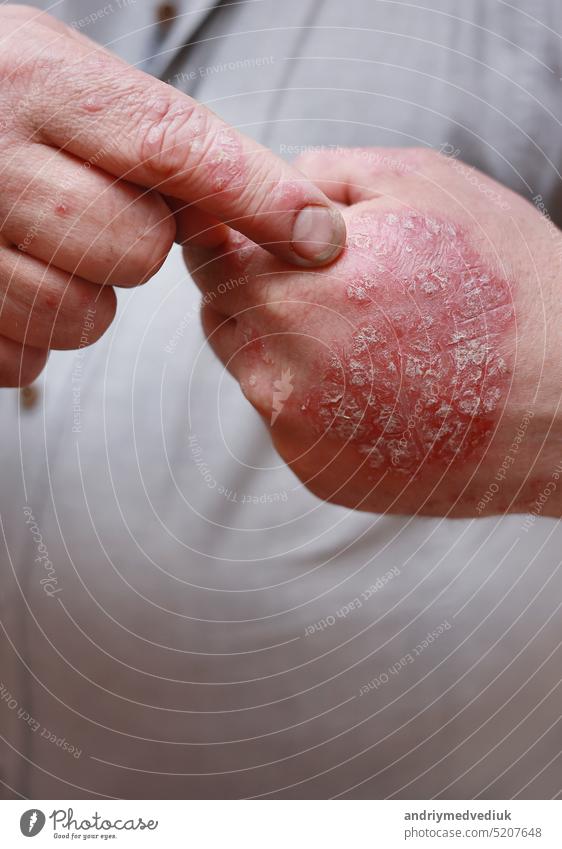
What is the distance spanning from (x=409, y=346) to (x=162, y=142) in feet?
0.65

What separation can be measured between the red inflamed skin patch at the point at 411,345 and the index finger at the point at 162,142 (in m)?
0.06

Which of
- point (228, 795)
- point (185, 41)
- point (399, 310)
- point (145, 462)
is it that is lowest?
point (228, 795)

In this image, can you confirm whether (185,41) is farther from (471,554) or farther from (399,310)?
(471,554)

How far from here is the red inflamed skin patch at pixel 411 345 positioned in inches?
19.0

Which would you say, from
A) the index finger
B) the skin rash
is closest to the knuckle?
the index finger

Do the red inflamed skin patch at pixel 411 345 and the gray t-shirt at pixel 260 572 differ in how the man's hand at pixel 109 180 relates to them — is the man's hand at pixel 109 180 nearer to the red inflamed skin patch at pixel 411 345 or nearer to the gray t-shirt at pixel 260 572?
the red inflamed skin patch at pixel 411 345

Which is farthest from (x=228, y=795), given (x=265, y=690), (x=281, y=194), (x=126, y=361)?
(x=281, y=194)

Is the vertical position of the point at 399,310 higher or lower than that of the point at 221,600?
higher

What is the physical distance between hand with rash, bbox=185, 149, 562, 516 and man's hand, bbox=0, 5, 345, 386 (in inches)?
1.3

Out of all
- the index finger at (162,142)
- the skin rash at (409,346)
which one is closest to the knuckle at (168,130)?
the index finger at (162,142)

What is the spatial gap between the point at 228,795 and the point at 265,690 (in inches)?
3.4

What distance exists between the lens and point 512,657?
61 cm

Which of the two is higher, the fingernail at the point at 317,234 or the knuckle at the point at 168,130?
the knuckle at the point at 168,130

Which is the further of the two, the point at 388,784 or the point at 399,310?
the point at 388,784
